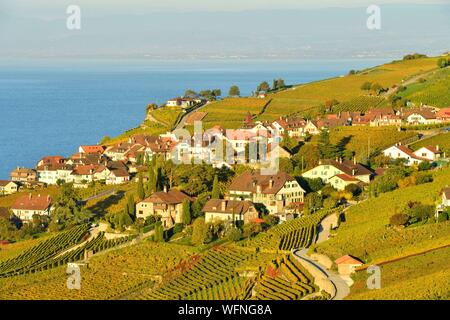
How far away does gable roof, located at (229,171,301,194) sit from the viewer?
3981 cm

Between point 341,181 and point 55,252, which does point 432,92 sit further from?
point 55,252

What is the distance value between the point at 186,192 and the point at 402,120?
59.3ft

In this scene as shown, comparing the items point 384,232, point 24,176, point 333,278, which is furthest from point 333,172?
point 24,176

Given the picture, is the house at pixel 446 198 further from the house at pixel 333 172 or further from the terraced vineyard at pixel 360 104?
the terraced vineyard at pixel 360 104

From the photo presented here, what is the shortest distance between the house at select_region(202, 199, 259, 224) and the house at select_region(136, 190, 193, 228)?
168 cm

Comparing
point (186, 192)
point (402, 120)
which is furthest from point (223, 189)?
point (402, 120)

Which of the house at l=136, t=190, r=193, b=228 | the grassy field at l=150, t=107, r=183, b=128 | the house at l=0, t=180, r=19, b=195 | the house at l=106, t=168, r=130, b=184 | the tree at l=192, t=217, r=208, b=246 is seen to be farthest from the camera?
the grassy field at l=150, t=107, r=183, b=128

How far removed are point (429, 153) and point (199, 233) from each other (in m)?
14.5

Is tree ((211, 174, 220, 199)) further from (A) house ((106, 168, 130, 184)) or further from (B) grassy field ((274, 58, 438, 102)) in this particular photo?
(B) grassy field ((274, 58, 438, 102))

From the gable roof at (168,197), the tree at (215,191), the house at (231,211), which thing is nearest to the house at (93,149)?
the gable roof at (168,197)

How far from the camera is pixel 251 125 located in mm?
59094

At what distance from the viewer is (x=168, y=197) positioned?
40219 mm

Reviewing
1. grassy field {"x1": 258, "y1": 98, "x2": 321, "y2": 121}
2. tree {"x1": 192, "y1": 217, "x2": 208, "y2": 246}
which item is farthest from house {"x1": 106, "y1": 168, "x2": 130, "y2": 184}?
tree {"x1": 192, "y1": 217, "x2": 208, "y2": 246}
